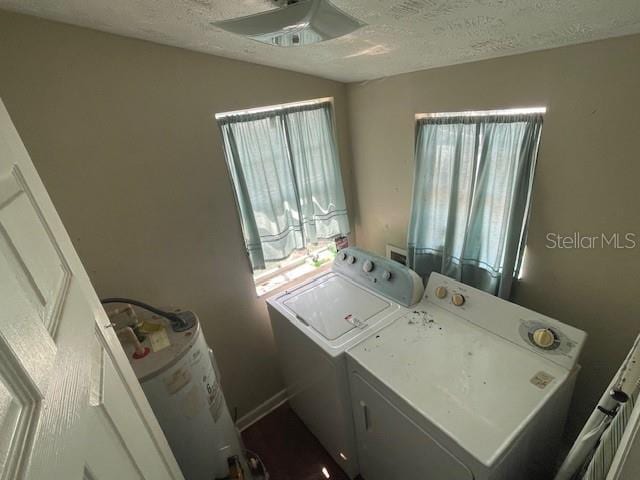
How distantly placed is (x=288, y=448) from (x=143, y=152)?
6.59 feet

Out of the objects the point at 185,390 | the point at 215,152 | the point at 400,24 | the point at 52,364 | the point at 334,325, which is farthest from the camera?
the point at 215,152

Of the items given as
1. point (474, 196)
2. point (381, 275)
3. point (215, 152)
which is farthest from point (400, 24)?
point (381, 275)

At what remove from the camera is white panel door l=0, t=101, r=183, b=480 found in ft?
1.14

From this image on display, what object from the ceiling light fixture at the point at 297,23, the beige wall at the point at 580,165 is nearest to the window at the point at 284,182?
the beige wall at the point at 580,165

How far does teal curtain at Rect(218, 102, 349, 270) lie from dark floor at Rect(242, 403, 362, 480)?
117 cm

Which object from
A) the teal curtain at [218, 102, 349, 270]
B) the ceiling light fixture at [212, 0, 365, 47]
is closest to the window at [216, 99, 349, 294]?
the teal curtain at [218, 102, 349, 270]

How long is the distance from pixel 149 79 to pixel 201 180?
521 millimetres

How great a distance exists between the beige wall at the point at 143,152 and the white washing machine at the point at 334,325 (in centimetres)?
40

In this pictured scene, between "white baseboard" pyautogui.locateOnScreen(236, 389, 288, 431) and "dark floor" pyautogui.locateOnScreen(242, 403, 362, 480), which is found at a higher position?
"white baseboard" pyautogui.locateOnScreen(236, 389, 288, 431)

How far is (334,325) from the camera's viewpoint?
1690 millimetres

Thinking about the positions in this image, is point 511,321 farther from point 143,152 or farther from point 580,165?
point 143,152

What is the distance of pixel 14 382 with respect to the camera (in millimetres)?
353

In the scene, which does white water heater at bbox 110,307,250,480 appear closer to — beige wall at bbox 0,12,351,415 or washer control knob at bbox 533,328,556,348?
beige wall at bbox 0,12,351,415

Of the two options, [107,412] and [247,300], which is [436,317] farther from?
[107,412]
